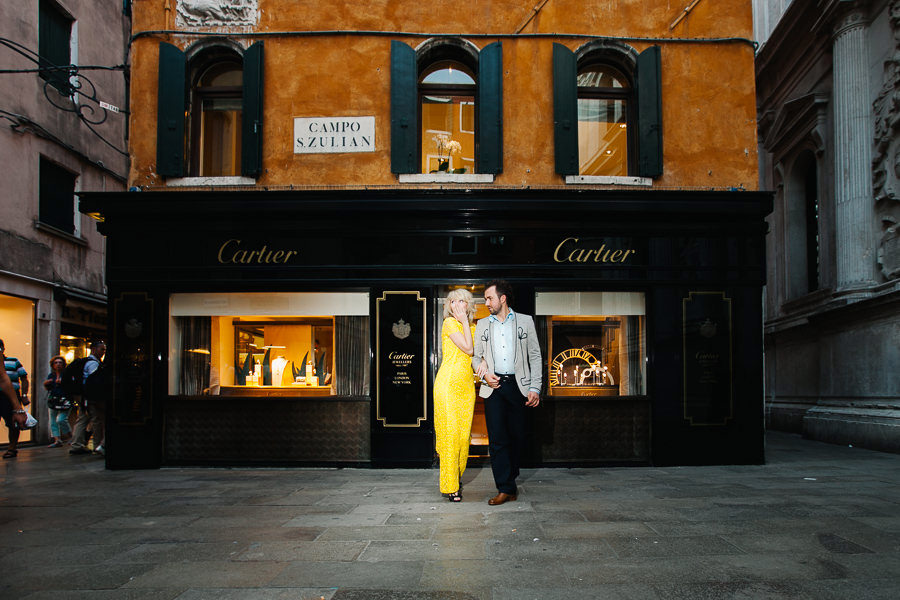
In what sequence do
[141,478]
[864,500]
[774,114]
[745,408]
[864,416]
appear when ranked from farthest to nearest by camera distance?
[774,114], [864,416], [745,408], [141,478], [864,500]

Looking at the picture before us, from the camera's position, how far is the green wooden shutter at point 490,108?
29.2ft

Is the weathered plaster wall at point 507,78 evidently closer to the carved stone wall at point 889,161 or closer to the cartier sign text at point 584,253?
the cartier sign text at point 584,253

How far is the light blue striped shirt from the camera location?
6324 mm

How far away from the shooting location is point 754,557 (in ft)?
14.5

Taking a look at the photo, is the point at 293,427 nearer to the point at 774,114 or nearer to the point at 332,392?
the point at 332,392

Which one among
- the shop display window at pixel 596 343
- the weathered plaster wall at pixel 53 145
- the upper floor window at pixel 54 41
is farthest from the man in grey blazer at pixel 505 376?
the upper floor window at pixel 54 41

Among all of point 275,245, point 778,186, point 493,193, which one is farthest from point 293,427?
point 778,186

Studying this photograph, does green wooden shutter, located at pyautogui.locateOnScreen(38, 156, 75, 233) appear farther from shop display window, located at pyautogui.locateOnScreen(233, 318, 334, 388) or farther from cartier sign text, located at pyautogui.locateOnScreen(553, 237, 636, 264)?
cartier sign text, located at pyautogui.locateOnScreen(553, 237, 636, 264)

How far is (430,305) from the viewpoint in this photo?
28.3 ft

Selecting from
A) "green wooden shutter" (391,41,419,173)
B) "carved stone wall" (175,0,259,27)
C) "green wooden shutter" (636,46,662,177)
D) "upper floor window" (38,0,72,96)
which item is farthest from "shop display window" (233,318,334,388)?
"upper floor window" (38,0,72,96)

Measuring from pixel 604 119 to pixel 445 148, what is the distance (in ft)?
7.83

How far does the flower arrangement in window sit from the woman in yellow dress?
324 centimetres

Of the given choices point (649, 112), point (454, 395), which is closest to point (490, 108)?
point (649, 112)

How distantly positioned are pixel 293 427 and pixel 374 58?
17.3ft
